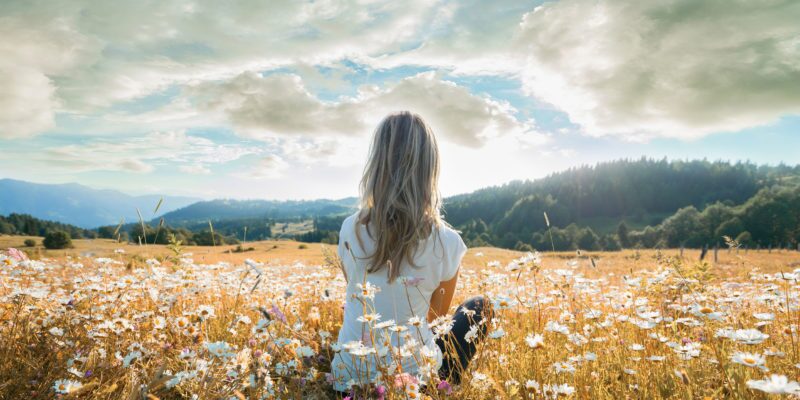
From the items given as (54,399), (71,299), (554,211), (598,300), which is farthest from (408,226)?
(554,211)

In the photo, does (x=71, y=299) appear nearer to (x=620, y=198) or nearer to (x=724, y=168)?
(x=620, y=198)

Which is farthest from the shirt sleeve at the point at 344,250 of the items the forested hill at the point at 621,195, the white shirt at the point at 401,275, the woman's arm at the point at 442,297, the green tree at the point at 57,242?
the forested hill at the point at 621,195

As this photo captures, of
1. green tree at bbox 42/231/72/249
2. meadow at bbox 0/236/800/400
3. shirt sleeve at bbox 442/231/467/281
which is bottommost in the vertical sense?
green tree at bbox 42/231/72/249

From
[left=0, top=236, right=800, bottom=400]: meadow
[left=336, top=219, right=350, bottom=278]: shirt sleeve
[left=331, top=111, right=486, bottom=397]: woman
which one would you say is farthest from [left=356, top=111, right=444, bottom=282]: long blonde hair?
[left=0, top=236, right=800, bottom=400]: meadow

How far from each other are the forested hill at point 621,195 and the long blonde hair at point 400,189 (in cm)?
12359

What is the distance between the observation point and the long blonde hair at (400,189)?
305 centimetres

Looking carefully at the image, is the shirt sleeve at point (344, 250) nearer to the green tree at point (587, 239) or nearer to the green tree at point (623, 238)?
the green tree at point (587, 239)

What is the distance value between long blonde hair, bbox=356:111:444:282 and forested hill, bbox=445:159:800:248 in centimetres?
12359

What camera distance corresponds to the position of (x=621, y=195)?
149 m

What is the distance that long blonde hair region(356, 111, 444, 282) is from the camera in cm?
305

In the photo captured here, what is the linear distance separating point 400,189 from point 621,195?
166994 millimetres

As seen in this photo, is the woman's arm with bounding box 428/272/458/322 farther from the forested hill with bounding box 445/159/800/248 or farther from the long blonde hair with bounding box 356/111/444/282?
the forested hill with bounding box 445/159/800/248

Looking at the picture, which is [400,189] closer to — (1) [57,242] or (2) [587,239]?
(1) [57,242]

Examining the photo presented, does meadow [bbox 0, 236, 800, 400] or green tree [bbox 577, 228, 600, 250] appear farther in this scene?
green tree [bbox 577, 228, 600, 250]
